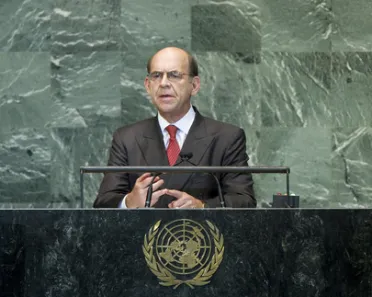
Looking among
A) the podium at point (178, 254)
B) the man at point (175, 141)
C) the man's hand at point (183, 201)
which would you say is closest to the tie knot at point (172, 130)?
the man at point (175, 141)

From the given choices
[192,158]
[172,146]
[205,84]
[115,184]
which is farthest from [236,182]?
[205,84]

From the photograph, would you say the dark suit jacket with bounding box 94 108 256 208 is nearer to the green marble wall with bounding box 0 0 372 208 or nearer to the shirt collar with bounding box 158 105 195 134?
the shirt collar with bounding box 158 105 195 134

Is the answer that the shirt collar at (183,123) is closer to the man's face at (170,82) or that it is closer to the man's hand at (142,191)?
the man's face at (170,82)

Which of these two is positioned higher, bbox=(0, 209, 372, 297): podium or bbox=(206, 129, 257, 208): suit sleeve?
bbox=(206, 129, 257, 208): suit sleeve

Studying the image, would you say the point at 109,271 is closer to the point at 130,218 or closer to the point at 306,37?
→ the point at 130,218

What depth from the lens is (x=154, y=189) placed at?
4.37 meters

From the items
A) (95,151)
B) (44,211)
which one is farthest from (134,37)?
(44,211)

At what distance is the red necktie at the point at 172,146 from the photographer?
523 cm

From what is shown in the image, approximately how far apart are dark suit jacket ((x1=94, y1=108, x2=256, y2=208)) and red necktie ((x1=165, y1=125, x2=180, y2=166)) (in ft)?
0.13

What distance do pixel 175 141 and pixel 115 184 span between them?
49 centimetres

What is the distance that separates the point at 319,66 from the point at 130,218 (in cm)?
342

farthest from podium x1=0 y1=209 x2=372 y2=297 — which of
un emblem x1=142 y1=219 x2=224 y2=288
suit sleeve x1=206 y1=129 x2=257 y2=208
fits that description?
suit sleeve x1=206 y1=129 x2=257 y2=208

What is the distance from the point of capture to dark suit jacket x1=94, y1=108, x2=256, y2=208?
4.96 meters

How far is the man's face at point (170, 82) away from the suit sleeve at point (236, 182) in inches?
14.1
